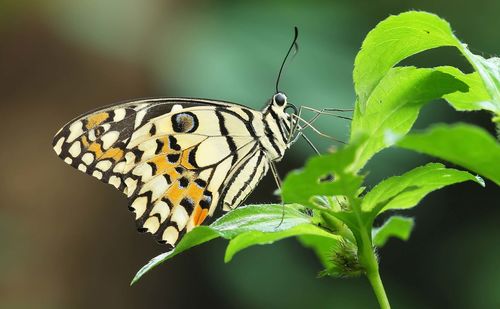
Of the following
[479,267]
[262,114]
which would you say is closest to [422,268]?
[479,267]

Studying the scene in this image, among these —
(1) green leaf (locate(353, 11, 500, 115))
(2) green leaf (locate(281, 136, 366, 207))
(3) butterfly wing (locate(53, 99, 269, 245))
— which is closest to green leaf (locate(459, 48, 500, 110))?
(1) green leaf (locate(353, 11, 500, 115))

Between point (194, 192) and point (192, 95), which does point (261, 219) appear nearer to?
point (194, 192)

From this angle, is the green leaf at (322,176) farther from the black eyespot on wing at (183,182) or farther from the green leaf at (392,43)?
the black eyespot on wing at (183,182)

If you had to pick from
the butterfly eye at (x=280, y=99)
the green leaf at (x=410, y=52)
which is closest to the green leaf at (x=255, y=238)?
the green leaf at (x=410, y=52)

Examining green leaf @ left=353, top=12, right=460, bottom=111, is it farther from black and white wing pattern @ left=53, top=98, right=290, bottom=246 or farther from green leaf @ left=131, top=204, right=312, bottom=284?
black and white wing pattern @ left=53, top=98, right=290, bottom=246

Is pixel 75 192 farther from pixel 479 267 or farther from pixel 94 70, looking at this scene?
pixel 479 267

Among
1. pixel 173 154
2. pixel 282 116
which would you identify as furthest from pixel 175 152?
pixel 282 116
